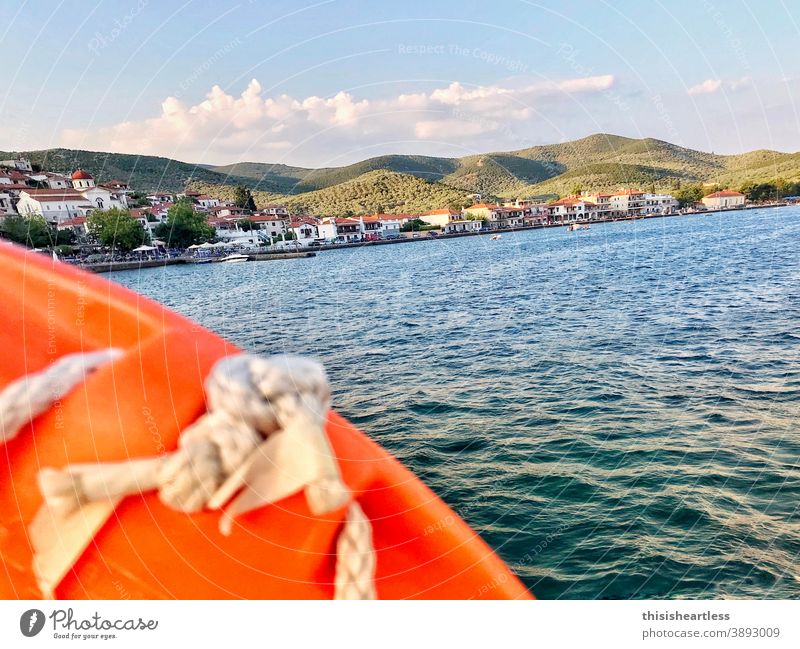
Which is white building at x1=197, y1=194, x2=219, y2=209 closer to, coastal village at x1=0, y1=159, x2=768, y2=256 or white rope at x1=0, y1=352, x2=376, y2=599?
coastal village at x1=0, y1=159, x2=768, y2=256

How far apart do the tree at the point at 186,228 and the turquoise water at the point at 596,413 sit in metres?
15.9

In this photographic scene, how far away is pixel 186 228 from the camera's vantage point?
1195 inches

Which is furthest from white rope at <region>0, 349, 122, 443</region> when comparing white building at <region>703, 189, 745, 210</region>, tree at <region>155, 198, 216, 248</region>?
white building at <region>703, 189, 745, 210</region>

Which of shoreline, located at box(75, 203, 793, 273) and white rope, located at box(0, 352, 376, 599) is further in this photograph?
shoreline, located at box(75, 203, 793, 273)

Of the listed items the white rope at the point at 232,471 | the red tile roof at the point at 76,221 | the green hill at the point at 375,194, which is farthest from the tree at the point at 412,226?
the white rope at the point at 232,471

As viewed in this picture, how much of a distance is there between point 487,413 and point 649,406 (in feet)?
6.61

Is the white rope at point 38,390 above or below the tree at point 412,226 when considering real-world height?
below

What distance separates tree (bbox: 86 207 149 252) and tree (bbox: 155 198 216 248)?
1.76m

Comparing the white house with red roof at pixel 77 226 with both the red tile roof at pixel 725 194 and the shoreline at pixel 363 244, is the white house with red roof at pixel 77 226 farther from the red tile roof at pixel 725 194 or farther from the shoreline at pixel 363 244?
the red tile roof at pixel 725 194

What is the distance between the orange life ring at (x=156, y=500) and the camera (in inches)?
58.7

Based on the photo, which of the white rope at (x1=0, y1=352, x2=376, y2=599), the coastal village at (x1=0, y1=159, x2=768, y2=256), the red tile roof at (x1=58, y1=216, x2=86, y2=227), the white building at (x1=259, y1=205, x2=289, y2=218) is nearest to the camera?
the white rope at (x1=0, y1=352, x2=376, y2=599)

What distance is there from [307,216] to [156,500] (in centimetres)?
3887

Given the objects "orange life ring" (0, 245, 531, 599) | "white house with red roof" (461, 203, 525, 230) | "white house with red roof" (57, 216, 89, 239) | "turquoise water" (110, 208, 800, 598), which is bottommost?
"turquoise water" (110, 208, 800, 598)

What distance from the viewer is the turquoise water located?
3311 millimetres
